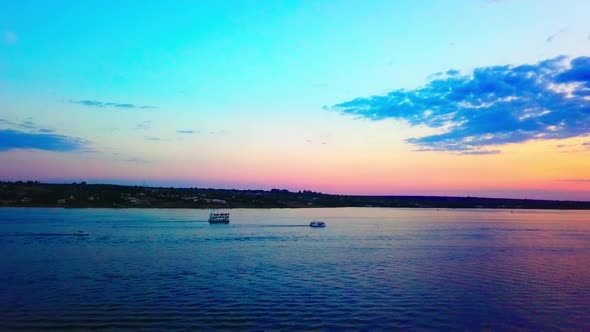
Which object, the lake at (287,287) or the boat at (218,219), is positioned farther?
the boat at (218,219)

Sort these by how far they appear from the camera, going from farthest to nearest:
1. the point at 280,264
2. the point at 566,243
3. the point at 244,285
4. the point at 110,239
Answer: the point at 566,243, the point at 110,239, the point at 280,264, the point at 244,285

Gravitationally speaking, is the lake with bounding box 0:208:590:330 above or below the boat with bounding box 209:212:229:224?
below

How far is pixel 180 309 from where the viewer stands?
26.6m

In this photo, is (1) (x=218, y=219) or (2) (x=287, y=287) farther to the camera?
A: (1) (x=218, y=219)

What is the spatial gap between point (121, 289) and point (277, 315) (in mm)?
11616

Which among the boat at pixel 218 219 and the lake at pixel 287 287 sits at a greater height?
the boat at pixel 218 219

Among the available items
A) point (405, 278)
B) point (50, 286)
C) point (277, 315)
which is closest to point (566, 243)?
point (405, 278)

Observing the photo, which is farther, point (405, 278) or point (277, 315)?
point (405, 278)

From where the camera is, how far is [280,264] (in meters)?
46.1

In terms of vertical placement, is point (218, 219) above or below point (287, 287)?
above

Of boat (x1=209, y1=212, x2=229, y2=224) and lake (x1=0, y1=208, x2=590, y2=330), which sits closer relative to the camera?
lake (x1=0, y1=208, x2=590, y2=330)

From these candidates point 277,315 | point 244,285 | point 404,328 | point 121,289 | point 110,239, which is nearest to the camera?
point 404,328

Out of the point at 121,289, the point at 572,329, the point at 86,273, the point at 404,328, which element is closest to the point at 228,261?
the point at 86,273

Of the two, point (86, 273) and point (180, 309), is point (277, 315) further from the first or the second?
point (86, 273)
